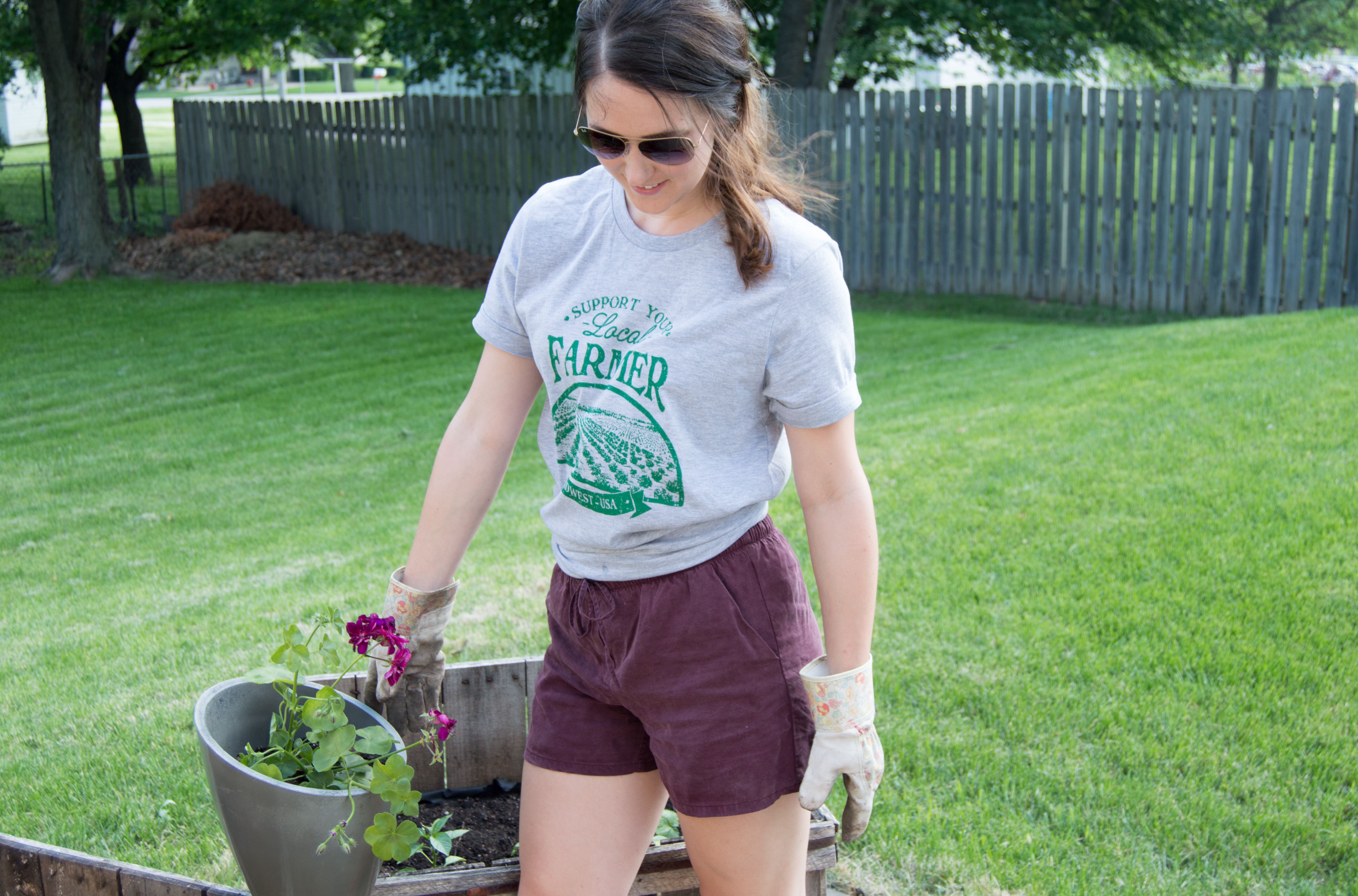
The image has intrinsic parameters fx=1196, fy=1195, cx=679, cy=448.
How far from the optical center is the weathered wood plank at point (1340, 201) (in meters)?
9.26

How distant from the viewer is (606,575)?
1948 millimetres

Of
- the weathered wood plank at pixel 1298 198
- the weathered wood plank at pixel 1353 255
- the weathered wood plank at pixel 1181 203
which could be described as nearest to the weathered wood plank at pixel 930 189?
the weathered wood plank at pixel 1181 203

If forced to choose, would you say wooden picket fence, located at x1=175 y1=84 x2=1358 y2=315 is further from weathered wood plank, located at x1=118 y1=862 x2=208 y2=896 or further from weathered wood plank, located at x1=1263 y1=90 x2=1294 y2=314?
weathered wood plank, located at x1=118 y1=862 x2=208 y2=896

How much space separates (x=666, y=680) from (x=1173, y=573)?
2.95m

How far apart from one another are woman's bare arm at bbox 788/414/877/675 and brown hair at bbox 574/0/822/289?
277 millimetres

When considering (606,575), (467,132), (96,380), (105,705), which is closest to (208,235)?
(467,132)

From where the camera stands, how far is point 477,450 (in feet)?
6.97

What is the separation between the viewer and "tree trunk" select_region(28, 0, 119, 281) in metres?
13.3

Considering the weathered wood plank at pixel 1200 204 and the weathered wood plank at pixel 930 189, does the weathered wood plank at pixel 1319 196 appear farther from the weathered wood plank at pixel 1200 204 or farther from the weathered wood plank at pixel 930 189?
the weathered wood plank at pixel 930 189

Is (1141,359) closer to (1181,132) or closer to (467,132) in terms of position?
(1181,132)

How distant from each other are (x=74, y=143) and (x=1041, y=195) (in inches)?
422

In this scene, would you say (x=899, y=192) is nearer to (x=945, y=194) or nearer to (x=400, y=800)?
(x=945, y=194)

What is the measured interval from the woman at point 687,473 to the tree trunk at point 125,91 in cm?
2143

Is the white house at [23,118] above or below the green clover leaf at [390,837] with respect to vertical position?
above
